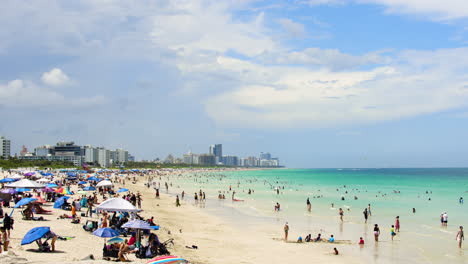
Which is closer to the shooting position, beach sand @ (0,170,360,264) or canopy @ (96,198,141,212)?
beach sand @ (0,170,360,264)

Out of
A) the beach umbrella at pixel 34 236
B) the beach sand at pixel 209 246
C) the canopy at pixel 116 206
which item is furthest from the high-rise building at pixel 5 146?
the beach umbrella at pixel 34 236

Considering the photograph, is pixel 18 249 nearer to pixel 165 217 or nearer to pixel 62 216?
pixel 62 216

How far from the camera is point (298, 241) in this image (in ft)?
64.3

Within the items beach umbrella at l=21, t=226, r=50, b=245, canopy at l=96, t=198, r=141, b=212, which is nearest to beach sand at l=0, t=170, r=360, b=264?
beach umbrella at l=21, t=226, r=50, b=245

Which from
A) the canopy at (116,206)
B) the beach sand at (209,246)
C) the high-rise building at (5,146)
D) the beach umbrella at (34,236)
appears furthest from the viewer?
the high-rise building at (5,146)

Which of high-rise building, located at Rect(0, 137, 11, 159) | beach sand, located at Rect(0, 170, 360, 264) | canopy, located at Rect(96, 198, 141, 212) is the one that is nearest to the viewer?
beach sand, located at Rect(0, 170, 360, 264)

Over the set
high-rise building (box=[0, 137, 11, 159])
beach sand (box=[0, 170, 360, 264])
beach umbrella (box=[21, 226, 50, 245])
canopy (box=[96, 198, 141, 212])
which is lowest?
beach sand (box=[0, 170, 360, 264])

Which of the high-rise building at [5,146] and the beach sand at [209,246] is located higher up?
the high-rise building at [5,146]

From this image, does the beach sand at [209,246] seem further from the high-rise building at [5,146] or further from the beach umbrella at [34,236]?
the high-rise building at [5,146]

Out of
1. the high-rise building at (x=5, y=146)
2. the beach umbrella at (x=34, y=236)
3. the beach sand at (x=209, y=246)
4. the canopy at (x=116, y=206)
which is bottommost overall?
the beach sand at (x=209, y=246)

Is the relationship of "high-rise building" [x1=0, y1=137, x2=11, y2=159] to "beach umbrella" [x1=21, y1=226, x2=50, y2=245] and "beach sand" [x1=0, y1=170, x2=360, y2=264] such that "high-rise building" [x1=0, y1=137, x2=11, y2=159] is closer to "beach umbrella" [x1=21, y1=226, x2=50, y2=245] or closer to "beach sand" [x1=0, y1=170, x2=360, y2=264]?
"beach sand" [x1=0, y1=170, x2=360, y2=264]

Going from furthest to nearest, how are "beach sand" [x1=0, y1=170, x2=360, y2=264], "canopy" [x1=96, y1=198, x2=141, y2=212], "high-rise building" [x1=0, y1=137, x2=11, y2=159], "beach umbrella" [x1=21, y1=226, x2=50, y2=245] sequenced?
"high-rise building" [x1=0, y1=137, x2=11, y2=159]
"canopy" [x1=96, y1=198, x2=141, y2=212]
"beach sand" [x1=0, y1=170, x2=360, y2=264]
"beach umbrella" [x1=21, y1=226, x2=50, y2=245]

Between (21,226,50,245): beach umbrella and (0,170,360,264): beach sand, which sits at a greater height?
(21,226,50,245): beach umbrella

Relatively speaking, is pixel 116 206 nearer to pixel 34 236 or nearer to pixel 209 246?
pixel 34 236
